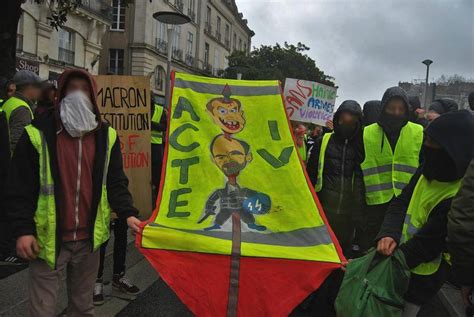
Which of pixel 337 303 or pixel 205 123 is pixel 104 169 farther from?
pixel 337 303

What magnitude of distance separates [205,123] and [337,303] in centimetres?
155

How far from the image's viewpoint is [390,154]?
403 cm

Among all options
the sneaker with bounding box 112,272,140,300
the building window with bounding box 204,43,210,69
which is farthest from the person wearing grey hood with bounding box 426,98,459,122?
the building window with bounding box 204,43,210,69

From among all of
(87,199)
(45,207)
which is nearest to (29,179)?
(45,207)

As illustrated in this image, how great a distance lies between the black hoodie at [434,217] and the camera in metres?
2.44

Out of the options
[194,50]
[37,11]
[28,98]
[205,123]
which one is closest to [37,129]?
[205,123]

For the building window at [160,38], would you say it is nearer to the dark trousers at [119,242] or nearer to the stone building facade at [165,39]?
the stone building facade at [165,39]

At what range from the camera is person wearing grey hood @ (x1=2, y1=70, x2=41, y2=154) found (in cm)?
469

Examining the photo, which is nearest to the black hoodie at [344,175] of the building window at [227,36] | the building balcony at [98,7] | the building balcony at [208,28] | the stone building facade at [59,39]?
the stone building facade at [59,39]

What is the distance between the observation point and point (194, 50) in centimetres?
4509

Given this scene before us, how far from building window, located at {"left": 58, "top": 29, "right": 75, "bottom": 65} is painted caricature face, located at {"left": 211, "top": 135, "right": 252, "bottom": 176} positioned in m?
23.4

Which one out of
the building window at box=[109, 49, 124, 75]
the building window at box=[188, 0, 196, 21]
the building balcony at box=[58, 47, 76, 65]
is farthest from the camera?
the building window at box=[188, 0, 196, 21]

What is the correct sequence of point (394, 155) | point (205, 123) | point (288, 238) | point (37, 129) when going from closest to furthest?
point (37, 129) → point (288, 238) → point (205, 123) → point (394, 155)

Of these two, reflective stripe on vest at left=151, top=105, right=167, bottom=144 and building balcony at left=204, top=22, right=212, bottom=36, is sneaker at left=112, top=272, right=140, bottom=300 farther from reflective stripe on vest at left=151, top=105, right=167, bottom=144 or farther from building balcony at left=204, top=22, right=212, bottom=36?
building balcony at left=204, top=22, right=212, bottom=36
